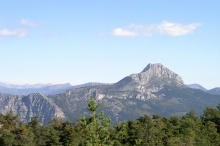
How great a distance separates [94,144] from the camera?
31.3 m

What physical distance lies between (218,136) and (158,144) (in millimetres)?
31582

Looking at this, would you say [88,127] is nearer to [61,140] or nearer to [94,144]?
[94,144]

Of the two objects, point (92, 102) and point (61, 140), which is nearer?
point (92, 102)

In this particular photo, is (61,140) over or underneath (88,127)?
underneath

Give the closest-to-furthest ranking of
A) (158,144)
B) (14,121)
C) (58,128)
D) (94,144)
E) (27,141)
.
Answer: (94,144) → (158,144) → (27,141) → (58,128) → (14,121)

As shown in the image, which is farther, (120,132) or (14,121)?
(14,121)

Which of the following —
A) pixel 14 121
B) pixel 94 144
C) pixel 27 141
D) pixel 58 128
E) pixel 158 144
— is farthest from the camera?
pixel 14 121

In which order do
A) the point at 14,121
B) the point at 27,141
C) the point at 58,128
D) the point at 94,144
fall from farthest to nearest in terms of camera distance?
the point at 14,121 < the point at 58,128 < the point at 27,141 < the point at 94,144

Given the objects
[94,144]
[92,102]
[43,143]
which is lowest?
[43,143]

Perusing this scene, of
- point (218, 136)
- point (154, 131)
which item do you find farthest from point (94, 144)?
point (218, 136)

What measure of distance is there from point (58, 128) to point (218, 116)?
7120 cm

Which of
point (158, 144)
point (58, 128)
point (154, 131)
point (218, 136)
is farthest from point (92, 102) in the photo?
point (58, 128)

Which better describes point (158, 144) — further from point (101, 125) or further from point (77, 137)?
point (101, 125)

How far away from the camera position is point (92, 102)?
3288cm
